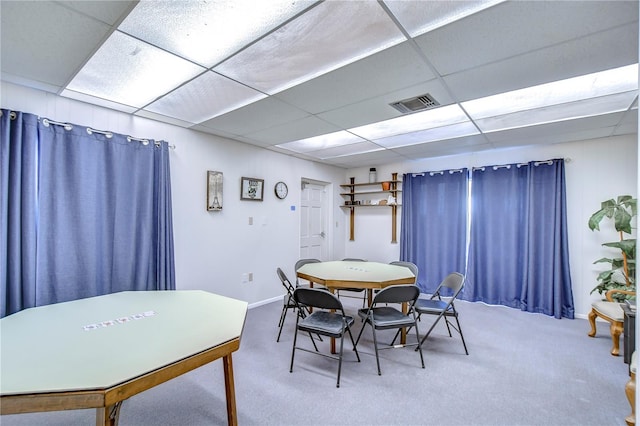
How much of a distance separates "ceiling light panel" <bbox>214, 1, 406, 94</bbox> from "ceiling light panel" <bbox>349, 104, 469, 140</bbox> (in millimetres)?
1276

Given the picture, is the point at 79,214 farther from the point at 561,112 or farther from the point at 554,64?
the point at 561,112

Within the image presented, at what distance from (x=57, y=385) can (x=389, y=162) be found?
512cm

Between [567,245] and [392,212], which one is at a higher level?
[392,212]

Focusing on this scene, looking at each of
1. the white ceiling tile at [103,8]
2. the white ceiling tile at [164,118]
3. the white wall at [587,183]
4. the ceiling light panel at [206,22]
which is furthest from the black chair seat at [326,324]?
the white wall at [587,183]

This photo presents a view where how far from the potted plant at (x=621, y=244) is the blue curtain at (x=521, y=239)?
465 millimetres

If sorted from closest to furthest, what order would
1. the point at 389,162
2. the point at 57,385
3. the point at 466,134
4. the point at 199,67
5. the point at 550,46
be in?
the point at 57,385, the point at 550,46, the point at 199,67, the point at 466,134, the point at 389,162

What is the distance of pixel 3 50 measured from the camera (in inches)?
71.4

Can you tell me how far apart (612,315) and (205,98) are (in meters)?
4.39

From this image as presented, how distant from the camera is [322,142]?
4.09m

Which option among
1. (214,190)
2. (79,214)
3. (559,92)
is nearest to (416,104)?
(559,92)

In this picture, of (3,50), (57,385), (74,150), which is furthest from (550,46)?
(74,150)

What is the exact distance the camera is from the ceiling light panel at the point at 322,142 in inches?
147

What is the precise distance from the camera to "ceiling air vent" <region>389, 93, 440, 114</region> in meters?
2.49

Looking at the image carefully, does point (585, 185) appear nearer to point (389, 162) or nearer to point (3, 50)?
point (389, 162)
